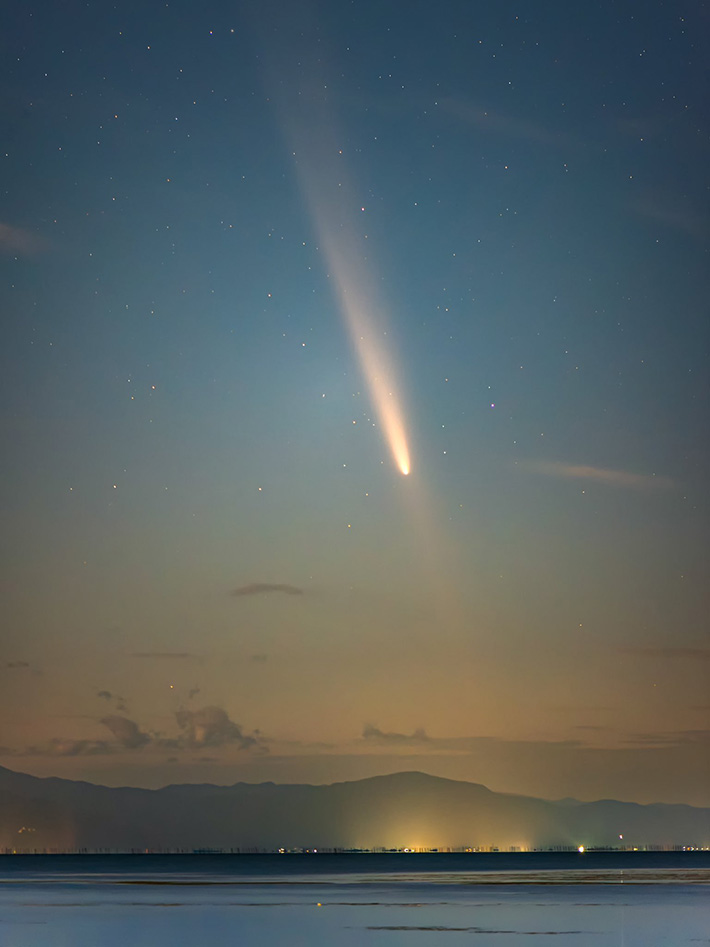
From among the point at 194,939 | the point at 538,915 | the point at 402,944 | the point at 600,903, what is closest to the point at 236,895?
the point at 600,903

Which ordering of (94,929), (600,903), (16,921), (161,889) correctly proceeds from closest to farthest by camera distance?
(94,929) < (16,921) < (600,903) < (161,889)

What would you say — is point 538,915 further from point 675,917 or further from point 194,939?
point 194,939

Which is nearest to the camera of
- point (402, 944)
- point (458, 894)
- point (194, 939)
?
point (402, 944)

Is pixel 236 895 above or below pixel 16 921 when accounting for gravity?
above

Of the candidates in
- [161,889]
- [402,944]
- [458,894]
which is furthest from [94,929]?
[161,889]

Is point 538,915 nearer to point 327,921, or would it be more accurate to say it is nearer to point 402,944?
point 327,921

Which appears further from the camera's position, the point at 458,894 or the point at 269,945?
the point at 458,894

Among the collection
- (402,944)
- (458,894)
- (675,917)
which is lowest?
(402,944)
